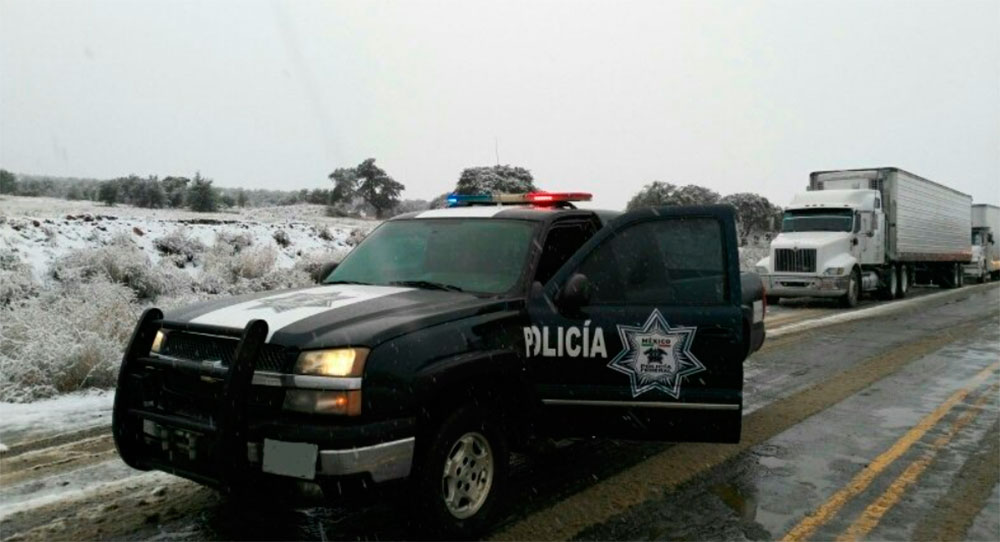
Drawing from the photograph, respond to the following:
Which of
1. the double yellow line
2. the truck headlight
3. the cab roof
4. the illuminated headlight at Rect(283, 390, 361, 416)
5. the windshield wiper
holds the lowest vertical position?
the double yellow line

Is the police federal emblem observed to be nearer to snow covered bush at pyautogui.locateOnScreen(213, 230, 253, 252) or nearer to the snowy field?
the snowy field

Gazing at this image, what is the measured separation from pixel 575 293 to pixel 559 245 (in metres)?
0.90

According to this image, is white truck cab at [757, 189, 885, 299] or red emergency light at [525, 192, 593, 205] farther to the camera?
white truck cab at [757, 189, 885, 299]

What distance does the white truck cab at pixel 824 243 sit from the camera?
1856 cm

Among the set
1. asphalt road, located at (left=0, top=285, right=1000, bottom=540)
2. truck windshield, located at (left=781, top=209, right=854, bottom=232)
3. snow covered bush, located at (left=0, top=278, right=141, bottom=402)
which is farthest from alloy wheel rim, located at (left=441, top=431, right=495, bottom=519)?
truck windshield, located at (left=781, top=209, right=854, bottom=232)

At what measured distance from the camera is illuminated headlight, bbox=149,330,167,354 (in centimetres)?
401

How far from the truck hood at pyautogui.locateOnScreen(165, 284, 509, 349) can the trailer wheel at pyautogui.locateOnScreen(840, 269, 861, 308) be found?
16.8 metres

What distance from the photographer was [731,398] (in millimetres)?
4391

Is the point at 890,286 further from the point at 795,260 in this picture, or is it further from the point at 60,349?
the point at 60,349

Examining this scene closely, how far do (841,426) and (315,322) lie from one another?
16.0 feet

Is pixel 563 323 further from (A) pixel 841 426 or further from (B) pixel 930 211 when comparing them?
(B) pixel 930 211

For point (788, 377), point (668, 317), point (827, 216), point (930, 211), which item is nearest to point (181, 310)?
point (668, 317)

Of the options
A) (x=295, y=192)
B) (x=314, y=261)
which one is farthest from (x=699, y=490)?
(x=295, y=192)

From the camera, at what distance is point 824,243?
61.8ft
